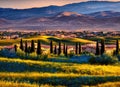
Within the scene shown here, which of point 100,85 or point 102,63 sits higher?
point 100,85

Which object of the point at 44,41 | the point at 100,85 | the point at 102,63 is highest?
the point at 100,85

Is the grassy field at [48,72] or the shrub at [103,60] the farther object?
the shrub at [103,60]

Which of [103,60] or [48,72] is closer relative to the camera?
[48,72]

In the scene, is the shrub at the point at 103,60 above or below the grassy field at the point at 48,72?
below

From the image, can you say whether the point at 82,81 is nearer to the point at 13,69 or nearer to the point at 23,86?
the point at 23,86

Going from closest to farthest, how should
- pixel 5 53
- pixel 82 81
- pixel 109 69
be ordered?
pixel 82 81, pixel 109 69, pixel 5 53

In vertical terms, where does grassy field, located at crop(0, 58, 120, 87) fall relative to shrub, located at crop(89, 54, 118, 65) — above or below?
above

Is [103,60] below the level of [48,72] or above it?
below

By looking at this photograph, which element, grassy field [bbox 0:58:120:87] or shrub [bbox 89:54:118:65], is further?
shrub [bbox 89:54:118:65]

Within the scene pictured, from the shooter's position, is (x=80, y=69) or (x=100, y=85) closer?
(x=100, y=85)

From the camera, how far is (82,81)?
33.8 m

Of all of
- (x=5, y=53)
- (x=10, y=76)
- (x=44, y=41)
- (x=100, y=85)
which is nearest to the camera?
(x=100, y=85)

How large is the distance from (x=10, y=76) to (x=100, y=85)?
890 centimetres

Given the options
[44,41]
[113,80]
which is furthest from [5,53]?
[44,41]
